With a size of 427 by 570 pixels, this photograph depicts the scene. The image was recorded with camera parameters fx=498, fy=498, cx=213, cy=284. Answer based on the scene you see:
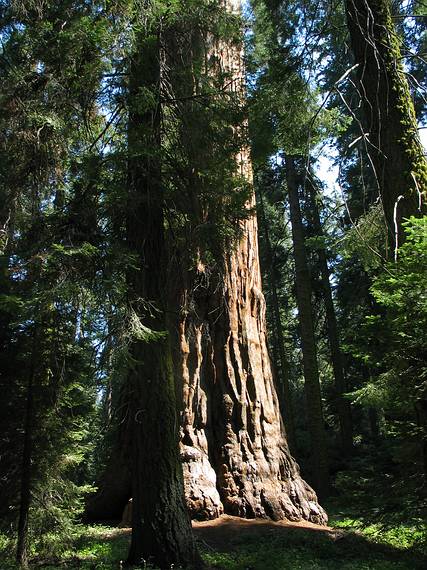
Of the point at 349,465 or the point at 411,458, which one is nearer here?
the point at 411,458

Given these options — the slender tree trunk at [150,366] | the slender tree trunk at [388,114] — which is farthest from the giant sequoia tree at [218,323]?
the slender tree trunk at [388,114]

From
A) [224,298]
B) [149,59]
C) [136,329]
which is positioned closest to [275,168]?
[224,298]

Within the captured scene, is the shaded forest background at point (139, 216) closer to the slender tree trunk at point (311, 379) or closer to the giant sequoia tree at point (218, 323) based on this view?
the giant sequoia tree at point (218, 323)

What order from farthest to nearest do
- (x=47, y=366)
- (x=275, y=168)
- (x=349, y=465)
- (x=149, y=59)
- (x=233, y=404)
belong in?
(x=275, y=168) < (x=349, y=465) < (x=233, y=404) < (x=47, y=366) < (x=149, y=59)

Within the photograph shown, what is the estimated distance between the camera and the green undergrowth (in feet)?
19.6

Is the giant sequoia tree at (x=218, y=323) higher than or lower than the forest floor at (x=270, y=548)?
higher

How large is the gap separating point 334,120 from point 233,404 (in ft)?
17.8

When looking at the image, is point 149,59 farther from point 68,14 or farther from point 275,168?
point 275,168

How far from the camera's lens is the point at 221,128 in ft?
23.5

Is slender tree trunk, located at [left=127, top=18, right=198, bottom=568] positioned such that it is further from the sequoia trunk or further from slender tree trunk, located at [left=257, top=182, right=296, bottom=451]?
slender tree trunk, located at [left=257, top=182, right=296, bottom=451]

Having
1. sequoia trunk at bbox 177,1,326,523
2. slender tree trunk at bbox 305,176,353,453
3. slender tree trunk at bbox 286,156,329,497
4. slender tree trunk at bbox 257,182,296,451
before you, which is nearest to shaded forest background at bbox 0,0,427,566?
sequoia trunk at bbox 177,1,326,523

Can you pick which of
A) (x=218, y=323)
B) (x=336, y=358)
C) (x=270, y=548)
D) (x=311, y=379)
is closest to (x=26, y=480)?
(x=270, y=548)

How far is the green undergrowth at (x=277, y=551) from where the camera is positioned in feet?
19.6

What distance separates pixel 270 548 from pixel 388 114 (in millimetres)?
5886
